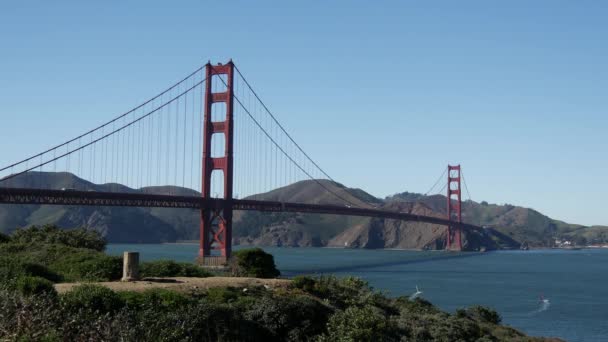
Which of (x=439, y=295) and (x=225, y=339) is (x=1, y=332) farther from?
(x=439, y=295)

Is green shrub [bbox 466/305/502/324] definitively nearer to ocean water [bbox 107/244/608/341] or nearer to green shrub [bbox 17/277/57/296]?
ocean water [bbox 107/244/608/341]

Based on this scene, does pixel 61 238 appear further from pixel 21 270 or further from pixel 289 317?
pixel 289 317

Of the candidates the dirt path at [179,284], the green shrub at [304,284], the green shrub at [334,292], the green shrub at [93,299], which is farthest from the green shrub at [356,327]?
the green shrub at [93,299]

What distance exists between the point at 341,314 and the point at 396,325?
3943mm

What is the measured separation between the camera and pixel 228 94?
8912cm

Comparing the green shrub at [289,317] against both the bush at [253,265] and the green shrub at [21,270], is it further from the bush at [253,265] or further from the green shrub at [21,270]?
the bush at [253,265]

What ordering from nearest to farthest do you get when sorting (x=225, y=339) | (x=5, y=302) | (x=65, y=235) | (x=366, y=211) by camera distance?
(x=5, y=302) < (x=225, y=339) < (x=65, y=235) < (x=366, y=211)

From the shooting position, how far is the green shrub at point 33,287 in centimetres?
2372

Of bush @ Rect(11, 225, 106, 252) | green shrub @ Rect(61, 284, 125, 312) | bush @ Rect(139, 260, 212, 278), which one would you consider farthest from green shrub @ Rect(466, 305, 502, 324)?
green shrub @ Rect(61, 284, 125, 312)

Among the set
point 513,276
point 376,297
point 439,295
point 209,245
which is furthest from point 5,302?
point 513,276

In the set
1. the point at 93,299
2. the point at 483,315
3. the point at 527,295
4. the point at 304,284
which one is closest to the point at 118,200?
the point at 483,315

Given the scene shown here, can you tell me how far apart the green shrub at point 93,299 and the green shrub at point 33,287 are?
0.92 m

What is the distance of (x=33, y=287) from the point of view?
23.8m

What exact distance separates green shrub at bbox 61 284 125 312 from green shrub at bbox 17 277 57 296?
92 cm
